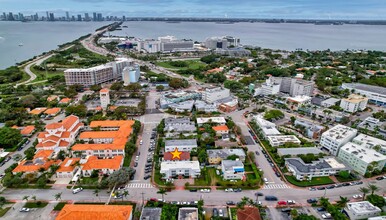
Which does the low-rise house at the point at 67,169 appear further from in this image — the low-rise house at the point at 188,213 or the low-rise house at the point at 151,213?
the low-rise house at the point at 188,213

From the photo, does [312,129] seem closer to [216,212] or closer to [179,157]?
[179,157]

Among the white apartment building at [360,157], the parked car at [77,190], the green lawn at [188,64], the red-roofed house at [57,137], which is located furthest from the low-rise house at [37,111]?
the white apartment building at [360,157]

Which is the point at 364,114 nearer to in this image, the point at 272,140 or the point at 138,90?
the point at 272,140

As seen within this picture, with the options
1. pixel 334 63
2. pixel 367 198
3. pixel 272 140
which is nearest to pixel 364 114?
pixel 272 140

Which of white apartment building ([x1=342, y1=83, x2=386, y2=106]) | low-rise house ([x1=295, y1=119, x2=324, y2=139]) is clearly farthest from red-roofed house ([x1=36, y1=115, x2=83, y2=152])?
white apartment building ([x1=342, y1=83, x2=386, y2=106])

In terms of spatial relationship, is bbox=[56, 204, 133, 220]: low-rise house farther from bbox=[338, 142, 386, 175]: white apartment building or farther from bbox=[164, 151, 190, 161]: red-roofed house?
bbox=[338, 142, 386, 175]: white apartment building

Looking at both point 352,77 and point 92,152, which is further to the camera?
point 352,77
